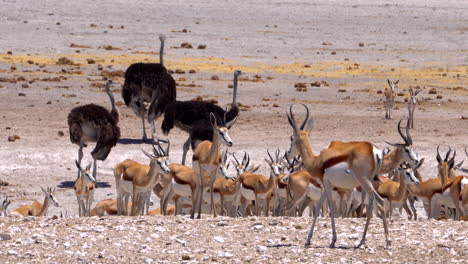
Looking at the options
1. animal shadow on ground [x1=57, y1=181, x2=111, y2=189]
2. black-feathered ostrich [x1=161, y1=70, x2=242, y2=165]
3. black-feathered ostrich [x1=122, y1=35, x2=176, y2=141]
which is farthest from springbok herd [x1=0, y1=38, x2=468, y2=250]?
black-feathered ostrich [x1=122, y1=35, x2=176, y2=141]

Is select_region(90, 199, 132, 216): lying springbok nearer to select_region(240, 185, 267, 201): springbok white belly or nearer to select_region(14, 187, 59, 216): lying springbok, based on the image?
select_region(14, 187, 59, 216): lying springbok

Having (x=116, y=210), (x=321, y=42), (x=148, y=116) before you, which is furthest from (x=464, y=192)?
(x=321, y=42)

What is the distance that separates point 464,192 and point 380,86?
987 inches

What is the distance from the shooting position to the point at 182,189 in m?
16.0

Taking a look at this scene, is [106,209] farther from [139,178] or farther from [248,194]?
[248,194]

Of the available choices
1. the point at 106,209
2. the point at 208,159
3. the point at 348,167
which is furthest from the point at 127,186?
the point at 348,167

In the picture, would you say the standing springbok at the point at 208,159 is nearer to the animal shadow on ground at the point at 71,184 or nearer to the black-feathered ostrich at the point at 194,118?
the animal shadow on ground at the point at 71,184

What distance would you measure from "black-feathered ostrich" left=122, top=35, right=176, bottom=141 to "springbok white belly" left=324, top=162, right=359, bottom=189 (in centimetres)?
1507

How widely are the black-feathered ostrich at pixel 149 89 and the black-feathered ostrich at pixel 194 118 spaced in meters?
1.93

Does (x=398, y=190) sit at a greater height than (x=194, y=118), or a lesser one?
lesser

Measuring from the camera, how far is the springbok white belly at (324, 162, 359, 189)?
10828 millimetres

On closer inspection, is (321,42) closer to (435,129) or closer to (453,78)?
(453,78)

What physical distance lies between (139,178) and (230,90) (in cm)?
2108

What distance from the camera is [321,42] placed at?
63.1 m
